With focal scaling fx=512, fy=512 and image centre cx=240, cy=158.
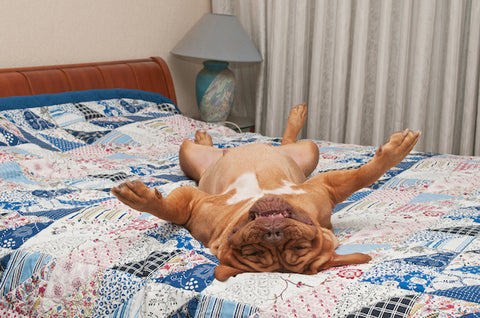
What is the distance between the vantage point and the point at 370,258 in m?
1.15

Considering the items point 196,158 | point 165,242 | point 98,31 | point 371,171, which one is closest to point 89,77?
point 98,31

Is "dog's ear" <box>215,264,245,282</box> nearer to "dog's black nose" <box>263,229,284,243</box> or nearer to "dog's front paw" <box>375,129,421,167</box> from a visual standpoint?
"dog's black nose" <box>263,229,284,243</box>

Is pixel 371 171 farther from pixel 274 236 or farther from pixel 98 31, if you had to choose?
pixel 98 31

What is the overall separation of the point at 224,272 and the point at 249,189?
0.36m

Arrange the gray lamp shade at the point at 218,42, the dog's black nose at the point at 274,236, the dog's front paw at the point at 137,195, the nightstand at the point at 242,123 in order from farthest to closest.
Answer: the nightstand at the point at 242,123
the gray lamp shade at the point at 218,42
the dog's front paw at the point at 137,195
the dog's black nose at the point at 274,236

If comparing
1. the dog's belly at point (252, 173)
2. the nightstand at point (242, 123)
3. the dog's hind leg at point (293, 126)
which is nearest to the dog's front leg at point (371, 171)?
the dog's belly at point (252, 173)

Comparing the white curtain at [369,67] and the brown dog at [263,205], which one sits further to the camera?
the white curtain at [369,67]

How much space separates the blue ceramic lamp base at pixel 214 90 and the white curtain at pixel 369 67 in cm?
36

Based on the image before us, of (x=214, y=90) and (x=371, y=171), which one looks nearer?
(x=371, y=171)

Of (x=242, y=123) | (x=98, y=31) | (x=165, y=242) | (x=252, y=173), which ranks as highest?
(x=98, y=31)

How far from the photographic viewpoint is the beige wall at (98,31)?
8.92 ft

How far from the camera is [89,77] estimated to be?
294cm

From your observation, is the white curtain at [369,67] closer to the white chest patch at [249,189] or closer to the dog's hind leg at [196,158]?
the dog's hind leg at [196,158]

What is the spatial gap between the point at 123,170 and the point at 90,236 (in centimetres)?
73
